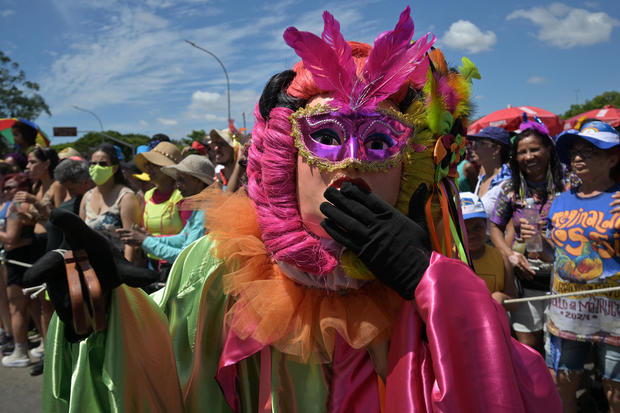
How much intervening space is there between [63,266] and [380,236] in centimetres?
86

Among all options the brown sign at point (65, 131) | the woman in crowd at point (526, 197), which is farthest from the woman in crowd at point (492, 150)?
the brown sign at point (65, 131)

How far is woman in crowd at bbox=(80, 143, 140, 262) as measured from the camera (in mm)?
3631

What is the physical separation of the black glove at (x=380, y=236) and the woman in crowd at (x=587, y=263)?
1.75 m

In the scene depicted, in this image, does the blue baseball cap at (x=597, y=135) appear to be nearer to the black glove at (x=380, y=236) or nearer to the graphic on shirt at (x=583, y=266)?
the graphic on shirt at (x=583, y=266)

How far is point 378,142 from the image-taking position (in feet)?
4.13

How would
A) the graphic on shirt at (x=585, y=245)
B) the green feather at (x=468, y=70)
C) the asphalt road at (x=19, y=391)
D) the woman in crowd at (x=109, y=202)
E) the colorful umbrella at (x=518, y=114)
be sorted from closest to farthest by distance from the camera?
the green feather at (x=468, y=70) < the graphic on shirt at (x=585, y=245) < the asphalt road at (x=19, y=391) < the woman in crowd at (x=109, y=202) < the colorful umbrella at (x=518, y=114)

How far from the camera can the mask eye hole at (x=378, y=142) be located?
48.8 inches

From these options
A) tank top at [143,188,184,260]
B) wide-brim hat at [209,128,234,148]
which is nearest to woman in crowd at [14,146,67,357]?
tank top at [143,188,184,260]

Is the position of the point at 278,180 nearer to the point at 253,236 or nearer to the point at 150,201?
the point at 253,236

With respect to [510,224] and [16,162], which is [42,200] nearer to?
[16,162]

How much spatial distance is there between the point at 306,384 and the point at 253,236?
0.48m

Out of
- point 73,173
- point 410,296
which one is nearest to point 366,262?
point 410,296

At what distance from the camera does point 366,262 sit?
44.8 inches

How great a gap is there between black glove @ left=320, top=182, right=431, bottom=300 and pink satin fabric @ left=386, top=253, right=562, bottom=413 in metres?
0.04
